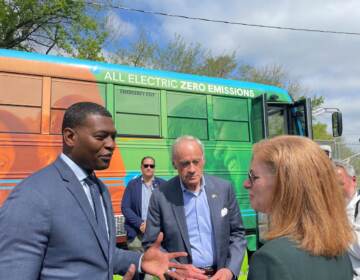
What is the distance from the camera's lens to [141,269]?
7.49ft

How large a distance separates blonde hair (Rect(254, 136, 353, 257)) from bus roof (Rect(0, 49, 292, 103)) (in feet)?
16.7

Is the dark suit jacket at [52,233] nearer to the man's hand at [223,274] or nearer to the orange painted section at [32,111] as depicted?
the man's hand at [223,274]

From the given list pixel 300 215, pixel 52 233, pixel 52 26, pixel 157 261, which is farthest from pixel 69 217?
pixel 52 26

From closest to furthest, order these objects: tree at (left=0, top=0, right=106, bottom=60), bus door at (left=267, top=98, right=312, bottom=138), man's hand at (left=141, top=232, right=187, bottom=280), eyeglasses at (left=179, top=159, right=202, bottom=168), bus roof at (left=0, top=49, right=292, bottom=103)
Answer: man's hand at (left=141, top=232, right=187, bottom=280)
eyeglasses at (left=179, top=159, right=202, bottom=168)
bus roof at (left=0, top=49, right=292, bottom=103)
bus door at (left=267, top=98, right=312, bottom=138)
tree at (left=0, top=0, right=106, bottom=60)

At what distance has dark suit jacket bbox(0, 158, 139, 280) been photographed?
5.31ft

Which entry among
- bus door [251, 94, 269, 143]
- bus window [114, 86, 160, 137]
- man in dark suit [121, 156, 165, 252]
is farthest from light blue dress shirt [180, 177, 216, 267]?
bus door [251, 94, 269, 143]

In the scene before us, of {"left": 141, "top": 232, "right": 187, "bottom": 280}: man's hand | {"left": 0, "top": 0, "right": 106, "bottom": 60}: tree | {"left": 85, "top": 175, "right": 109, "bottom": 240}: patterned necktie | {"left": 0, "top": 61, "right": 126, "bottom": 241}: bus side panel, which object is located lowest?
{"left": 141, "top": 232, "right": 187, "bottom": 280}: man's hand

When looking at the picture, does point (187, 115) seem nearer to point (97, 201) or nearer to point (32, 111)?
point (32, 111)

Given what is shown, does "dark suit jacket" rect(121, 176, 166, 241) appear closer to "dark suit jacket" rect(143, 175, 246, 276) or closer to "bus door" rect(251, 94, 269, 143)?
"dark suit jacket" rect(143, 175, 246, 276)

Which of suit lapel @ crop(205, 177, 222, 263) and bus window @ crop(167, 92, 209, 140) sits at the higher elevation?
bus window @ crop(167, 92, 209, 140)

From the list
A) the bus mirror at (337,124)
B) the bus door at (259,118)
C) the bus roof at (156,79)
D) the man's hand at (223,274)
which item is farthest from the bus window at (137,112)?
the bus mirror at (337,124)

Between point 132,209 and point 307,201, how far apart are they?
410 cm

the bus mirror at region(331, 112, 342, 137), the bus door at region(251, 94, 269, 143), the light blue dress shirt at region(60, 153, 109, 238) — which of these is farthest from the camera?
the bus mirror at region(331, 112, 342, 137)

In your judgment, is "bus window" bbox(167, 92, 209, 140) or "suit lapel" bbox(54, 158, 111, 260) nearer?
"suit lapel" bbox(54, 158, 111, 260)
